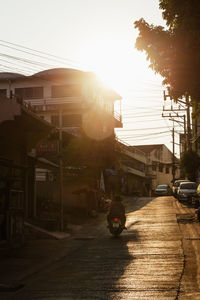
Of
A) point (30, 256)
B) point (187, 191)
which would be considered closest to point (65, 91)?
point (187, 191)

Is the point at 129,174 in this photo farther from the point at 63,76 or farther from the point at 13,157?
the point at 13,157

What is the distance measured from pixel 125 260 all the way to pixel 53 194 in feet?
62.1

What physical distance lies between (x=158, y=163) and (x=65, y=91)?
4903cm

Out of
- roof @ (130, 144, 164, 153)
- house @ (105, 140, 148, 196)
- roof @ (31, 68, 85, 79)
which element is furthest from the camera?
roof @ (130, 144, 164, 153)

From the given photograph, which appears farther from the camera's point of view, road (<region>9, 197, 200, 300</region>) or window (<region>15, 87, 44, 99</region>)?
window (<region>15, 87, 44, 99</region>)

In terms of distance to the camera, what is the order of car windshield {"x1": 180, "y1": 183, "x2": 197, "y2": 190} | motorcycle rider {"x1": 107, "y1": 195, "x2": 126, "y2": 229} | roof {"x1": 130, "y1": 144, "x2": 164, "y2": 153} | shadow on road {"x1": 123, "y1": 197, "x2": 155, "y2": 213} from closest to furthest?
motorcycle rider {"x1": 107, "y1": 195, "x2": 126, "y2": 229} < shadow on road {"x1": 123, "y1": 197, "x2": 155, "y2": 213} < car windshield {"x1": 180, "y1": 183, "x2": 197, "y2": 190} < roof {"x1": 130, "y1": 144, "x2": 164, "y2": 153}

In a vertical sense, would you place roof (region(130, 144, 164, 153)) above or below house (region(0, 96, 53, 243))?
above

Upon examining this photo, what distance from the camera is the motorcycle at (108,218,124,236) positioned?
722 inches

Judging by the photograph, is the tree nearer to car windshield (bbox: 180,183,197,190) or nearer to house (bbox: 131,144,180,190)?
car windshield (bbox: 180,183,197,190)

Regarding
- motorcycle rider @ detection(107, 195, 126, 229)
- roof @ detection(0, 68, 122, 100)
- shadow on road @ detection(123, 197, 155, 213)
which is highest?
roof @ detection(0, 68, 122, 100)

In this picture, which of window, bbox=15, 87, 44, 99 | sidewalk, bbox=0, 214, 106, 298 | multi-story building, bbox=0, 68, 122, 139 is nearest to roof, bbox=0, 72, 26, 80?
multi-story building, bbox=0, 68, 122, 139

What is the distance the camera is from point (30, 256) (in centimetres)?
1394

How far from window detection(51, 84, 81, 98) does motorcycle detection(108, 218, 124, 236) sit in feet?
93.1

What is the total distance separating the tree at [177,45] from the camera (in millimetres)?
8797
